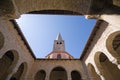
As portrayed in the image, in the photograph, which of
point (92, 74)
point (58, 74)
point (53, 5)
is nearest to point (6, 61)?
point (58, 74)

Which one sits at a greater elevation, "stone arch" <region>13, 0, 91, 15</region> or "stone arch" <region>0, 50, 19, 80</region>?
"stone arch" <region>0, 50, 19, 80</region>

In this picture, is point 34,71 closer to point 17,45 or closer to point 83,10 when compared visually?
point 17,45

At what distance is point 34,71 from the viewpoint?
13.0 metres

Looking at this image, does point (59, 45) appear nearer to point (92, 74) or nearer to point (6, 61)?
point (6, 61)

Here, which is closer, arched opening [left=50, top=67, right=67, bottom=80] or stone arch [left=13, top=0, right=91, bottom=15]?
stone arch [left=13, top=0, right=91, bottom=15]

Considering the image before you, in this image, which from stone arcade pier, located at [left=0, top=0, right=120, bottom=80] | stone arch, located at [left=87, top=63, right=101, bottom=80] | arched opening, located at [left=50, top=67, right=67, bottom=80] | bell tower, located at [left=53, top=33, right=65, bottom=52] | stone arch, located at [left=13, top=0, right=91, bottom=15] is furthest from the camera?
bell tower, located at [left=53, top=33, right=65, bottom=52]

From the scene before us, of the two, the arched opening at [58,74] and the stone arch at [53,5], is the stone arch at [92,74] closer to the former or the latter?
the arched opening at [58,74]

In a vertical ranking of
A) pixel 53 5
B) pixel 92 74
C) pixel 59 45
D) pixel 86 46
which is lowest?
pixel 53 5

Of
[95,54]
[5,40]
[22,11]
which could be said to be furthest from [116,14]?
[5,40]

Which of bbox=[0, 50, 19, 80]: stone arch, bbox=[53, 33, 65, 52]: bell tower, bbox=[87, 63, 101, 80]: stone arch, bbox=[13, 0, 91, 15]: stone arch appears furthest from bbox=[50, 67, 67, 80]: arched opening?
bbox=[53, 33, 65, 52]: bell tower

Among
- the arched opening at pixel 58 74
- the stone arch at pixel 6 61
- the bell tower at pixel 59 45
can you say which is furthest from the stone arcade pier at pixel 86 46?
the bell tower at pixel 59 45

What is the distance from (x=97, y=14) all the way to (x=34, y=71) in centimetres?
952

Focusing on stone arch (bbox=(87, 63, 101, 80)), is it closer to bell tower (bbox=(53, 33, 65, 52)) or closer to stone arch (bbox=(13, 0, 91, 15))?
stone arch (bbox=(13, 0, 91, 15))

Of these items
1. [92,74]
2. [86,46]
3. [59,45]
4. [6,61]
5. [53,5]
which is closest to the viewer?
[53,5]
